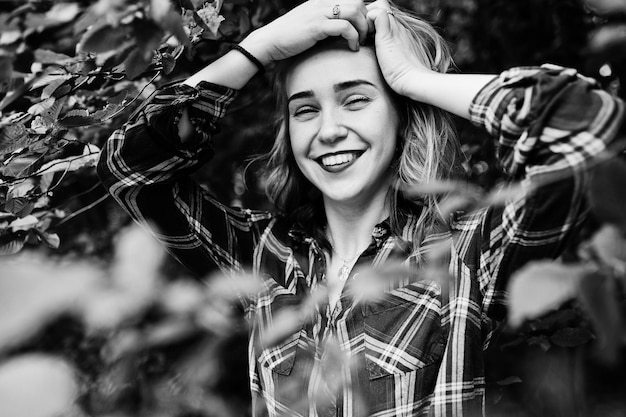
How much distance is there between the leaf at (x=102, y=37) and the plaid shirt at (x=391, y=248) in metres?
0.58

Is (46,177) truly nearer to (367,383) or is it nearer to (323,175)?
(323,175)

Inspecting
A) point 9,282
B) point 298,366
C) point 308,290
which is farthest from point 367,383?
point 9,282

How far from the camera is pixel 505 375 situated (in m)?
1.83

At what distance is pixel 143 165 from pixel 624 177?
3.68 ft

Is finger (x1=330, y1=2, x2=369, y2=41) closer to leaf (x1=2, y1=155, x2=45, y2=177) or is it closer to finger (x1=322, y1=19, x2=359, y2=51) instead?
finger (x1=322, y1=19, x2=359, y2=51)

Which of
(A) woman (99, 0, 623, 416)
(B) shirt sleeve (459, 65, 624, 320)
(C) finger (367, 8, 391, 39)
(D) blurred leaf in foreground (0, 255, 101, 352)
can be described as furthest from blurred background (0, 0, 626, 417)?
(C) finger (367, 8, 391, 39)

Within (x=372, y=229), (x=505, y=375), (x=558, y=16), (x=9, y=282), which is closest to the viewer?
(x=9, y=282)

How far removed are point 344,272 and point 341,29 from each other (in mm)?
542

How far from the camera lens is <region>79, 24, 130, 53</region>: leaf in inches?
32.9

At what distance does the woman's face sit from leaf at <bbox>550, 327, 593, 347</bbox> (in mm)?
558

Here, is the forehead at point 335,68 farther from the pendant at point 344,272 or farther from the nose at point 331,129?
the pendant at point 344,272

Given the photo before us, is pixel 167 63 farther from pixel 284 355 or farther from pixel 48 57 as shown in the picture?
pixel 284 355

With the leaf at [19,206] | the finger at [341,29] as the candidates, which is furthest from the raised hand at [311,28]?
the leaf at [19,206]

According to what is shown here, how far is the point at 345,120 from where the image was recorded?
1581 millimetres
